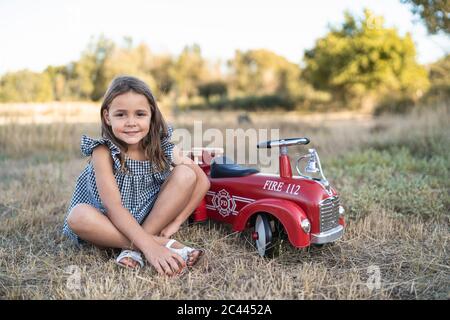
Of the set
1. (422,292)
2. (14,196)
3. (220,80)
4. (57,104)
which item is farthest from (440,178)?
(220,80)

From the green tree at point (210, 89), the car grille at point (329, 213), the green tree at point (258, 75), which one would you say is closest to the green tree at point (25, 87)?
the car grille at point (329, 213)

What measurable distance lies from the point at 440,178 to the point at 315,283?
113 inches

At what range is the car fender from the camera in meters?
2.39

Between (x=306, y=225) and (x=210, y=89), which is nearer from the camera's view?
(x=306, y=225)

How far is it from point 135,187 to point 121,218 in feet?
1.16

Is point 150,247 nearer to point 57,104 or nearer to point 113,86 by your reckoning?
point 113,86

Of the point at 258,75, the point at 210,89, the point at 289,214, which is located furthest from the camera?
the point at 258,75

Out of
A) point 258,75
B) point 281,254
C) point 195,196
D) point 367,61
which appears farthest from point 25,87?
point 258,75

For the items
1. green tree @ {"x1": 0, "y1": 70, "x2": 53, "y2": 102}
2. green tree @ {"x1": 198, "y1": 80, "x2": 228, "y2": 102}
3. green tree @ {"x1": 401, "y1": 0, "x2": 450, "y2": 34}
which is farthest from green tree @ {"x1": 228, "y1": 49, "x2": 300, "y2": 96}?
green tree @ {"x1": 401, "y1": 0, "x2": 450, "y2": 34}

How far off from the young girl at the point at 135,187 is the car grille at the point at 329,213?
0.80 metres

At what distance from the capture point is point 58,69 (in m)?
7.84

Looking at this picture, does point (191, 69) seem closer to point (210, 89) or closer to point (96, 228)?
Result: point (210, 89)

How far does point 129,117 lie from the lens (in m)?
2.60

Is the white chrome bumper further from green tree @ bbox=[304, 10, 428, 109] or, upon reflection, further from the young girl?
green tree @ bbox=[304, 10, 428, 109]
